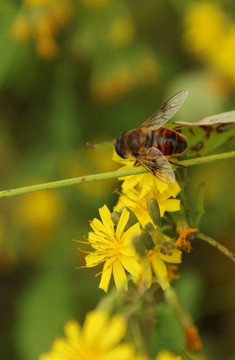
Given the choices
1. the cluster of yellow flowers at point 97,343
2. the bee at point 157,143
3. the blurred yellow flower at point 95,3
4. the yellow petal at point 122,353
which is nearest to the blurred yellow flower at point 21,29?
the blurred yellow flower at point 95,3

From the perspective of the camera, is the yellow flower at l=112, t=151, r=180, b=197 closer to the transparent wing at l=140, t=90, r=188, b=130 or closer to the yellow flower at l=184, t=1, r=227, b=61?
the transparent wing at l=140, t=90, r=188, b=130

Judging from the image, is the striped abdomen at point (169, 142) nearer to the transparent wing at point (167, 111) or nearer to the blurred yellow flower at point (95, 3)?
the transparent wing at point (167, 111)

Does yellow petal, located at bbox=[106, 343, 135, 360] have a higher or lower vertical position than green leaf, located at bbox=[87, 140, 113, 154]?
lower

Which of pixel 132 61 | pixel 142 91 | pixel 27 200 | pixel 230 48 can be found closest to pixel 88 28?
pixel 132 61

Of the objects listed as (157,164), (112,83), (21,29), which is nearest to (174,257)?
(157,164)

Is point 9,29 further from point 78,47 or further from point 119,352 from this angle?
point 119,352

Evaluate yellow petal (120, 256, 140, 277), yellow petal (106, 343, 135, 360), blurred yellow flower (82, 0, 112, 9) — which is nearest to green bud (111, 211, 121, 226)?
yellow petal (120, 256, 140, 277)
